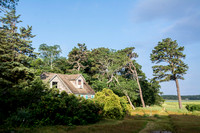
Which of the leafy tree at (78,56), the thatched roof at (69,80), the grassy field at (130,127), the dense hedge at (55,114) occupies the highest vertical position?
the leafy tree at (78,56)

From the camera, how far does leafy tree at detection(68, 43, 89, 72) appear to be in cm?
5119

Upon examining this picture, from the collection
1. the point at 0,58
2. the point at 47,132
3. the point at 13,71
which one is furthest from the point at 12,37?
the point at 47,132

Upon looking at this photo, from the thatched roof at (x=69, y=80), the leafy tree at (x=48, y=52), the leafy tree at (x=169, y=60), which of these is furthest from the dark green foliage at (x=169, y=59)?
the leafy tree at (x=48, y=52)

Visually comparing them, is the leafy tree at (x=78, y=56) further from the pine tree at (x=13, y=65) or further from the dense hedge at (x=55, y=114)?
the dense hedge at (x=55, y=114)

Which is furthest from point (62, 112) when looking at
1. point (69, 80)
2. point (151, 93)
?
point (151, 93)

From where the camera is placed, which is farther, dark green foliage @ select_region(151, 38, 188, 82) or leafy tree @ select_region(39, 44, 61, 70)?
leafy tree @ select_region(39, 44, 61, 70)

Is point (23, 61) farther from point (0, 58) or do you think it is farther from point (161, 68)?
point (161, 68)

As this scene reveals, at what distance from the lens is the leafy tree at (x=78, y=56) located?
51.2 m

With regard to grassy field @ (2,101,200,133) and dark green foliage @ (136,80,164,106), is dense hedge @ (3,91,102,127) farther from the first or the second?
dark green foliage @ (136,80,164,106)

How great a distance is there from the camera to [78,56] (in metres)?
51.8

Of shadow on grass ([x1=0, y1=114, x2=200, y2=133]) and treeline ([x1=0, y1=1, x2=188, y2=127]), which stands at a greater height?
treeline ([x1=0, y1=1, x2=188, y2=127])

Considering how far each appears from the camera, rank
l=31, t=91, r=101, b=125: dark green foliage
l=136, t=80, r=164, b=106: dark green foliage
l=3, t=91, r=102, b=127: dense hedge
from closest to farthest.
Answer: l=3, t=91, r=102, b=127: dense hedge
l=31, t=91, r=101, b=125: dark green foliage
l=136, t=80, r=164, b=106: dark green foliage

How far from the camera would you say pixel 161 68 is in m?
42.1

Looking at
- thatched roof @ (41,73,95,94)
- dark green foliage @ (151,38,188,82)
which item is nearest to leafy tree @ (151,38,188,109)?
dark green foliage @ (151,38,188,82)
